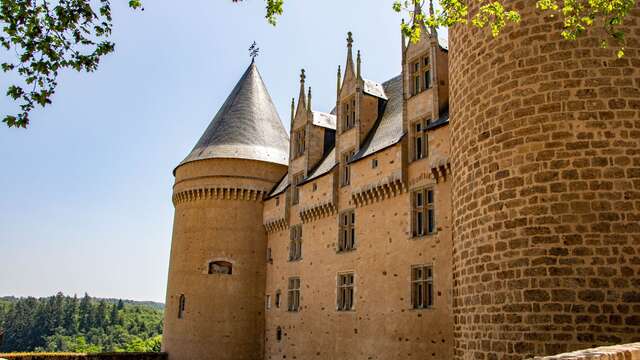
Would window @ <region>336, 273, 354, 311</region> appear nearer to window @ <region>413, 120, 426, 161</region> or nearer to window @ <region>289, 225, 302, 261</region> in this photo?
window @ <region>289, 225, 302, 261</region>

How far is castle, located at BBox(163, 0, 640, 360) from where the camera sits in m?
8.20

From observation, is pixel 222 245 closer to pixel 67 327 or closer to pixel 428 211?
pixel 428 211

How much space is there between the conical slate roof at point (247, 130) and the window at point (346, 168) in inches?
280

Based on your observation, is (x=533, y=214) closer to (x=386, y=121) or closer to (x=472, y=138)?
(x=472, y=138)

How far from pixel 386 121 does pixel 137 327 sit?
101 m

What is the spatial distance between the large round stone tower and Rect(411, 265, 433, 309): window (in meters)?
11.3

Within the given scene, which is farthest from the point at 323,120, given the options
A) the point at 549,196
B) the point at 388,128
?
the point at 549,196

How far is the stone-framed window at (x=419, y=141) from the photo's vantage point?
17.7 metres

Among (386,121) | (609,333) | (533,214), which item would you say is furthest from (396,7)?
(386,121)

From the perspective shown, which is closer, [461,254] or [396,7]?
[396,7]

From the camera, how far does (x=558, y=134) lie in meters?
8.60

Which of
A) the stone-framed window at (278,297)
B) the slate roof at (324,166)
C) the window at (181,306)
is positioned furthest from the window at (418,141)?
the window at (181,306)

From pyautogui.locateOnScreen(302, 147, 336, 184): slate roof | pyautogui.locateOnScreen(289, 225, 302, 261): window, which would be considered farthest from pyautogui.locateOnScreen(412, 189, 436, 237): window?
pyautogui.locateOnScreen(289, 225, 302, 261): window

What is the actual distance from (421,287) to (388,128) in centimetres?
609
